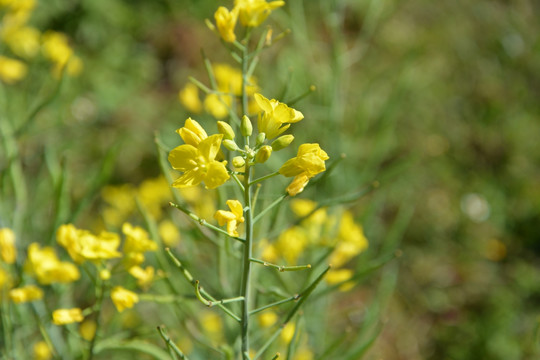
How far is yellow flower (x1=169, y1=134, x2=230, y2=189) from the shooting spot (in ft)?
2.72

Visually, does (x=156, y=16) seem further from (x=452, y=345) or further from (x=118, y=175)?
(x=452, y=345)

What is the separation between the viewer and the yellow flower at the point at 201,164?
830mm

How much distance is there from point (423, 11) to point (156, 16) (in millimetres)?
2034

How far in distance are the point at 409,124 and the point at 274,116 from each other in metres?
2.60

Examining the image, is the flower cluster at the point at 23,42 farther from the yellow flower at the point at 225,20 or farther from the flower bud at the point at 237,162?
the flower bud at the point at 237,162

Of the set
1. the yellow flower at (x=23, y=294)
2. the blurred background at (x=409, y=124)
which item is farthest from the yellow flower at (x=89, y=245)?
the blurred background at (x=409, y=124)

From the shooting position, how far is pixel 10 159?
4.84ft

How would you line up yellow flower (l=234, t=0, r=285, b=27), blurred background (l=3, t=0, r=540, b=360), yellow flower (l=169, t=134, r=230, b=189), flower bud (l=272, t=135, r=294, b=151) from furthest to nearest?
blurred background (l=3, t=0, r=540, b=360) → yellow flower (l=234, t=0, r=285, b=27) → flower bud (l=272, t=135, r=294, b=151) → yellow flower (l=169, t=134, r=230, b=189)

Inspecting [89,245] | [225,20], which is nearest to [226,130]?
[225,20]

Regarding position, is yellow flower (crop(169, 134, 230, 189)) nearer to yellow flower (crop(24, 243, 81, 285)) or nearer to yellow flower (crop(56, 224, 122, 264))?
yellow flower (crop(56, 224, 122, 264))

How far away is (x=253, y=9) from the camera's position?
1133 millimetres

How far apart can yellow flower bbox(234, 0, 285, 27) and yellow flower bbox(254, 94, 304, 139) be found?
0.33m

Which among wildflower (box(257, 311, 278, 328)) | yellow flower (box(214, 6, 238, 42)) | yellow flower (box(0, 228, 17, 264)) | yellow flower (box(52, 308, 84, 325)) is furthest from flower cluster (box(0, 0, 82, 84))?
wildflower (box(257, 311, 278, 328))

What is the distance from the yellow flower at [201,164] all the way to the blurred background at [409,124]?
45.5 inches
